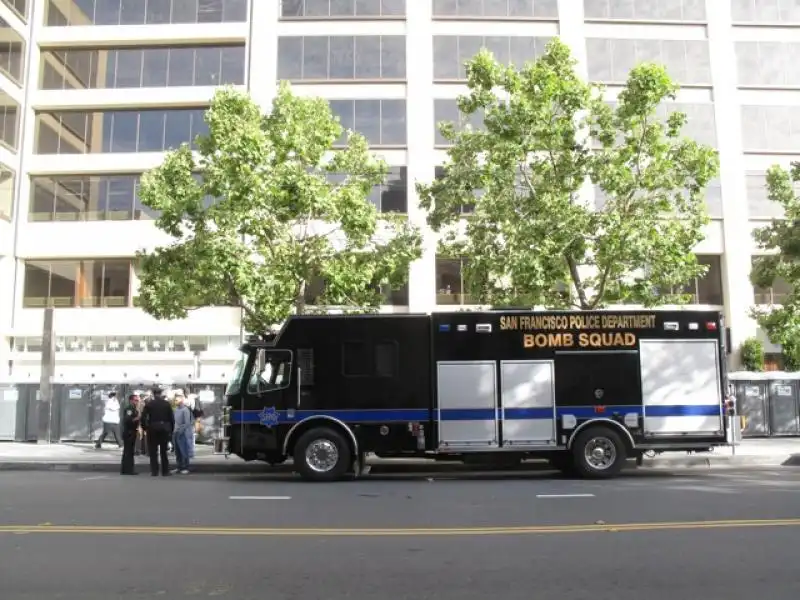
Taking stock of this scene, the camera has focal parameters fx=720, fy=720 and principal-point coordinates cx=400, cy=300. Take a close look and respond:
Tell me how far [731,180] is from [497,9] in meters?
11.8

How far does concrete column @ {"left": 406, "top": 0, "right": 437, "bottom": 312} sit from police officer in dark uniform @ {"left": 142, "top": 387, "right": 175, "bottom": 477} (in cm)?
1427

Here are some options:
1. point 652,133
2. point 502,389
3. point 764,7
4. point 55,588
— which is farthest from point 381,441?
point 764,7

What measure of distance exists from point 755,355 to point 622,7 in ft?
49.5

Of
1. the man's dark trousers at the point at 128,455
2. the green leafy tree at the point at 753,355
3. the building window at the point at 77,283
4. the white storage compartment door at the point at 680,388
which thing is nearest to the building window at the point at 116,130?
the building window at the point at 77,283

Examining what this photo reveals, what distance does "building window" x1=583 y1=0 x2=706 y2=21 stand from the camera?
29.8m

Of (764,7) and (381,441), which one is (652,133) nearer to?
(381,441)

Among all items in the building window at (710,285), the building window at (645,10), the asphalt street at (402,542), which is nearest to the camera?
the asphalt street at (402,542)

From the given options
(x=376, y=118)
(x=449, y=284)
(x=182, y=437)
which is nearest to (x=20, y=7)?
(x=376, y=118)

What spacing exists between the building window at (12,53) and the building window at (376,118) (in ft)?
44.4

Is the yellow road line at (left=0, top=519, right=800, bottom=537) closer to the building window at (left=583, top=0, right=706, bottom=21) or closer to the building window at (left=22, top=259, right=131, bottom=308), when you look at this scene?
the building window at (left=22, top=259, right=131, bottom=308)

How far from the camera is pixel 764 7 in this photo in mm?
30516

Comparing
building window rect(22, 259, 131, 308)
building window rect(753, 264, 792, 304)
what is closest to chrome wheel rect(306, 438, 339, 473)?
building window rect(22, 259, 131, 308)

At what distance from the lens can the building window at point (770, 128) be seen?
2938 cm

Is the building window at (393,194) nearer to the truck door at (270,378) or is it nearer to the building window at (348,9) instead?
the building window at (348,9)
